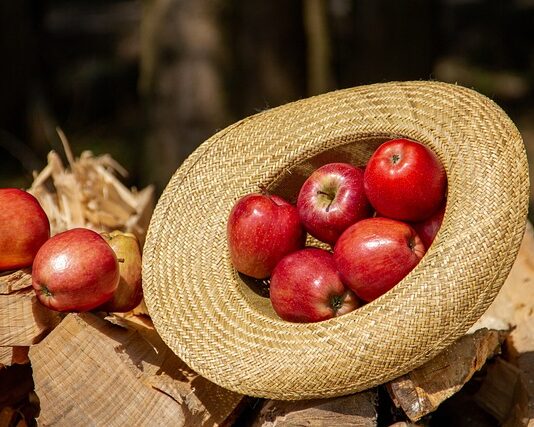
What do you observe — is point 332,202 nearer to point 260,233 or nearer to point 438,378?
point 260,233

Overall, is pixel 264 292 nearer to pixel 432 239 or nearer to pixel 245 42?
pixel 432 239

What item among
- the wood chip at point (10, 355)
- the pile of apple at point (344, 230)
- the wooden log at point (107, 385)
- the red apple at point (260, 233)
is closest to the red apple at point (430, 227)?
the pile of apple at point (344, 230)

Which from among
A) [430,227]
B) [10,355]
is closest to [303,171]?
[430,227]

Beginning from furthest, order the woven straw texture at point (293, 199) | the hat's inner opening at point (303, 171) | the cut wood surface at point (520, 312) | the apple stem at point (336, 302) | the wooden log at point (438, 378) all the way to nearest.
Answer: the cut wood surface at point (520, 312), the hat's inner opening at point (303, 171), the apple stem at point (336, 302), the wooden log at point (438, 378), the woven straw texture at point (293, 199)

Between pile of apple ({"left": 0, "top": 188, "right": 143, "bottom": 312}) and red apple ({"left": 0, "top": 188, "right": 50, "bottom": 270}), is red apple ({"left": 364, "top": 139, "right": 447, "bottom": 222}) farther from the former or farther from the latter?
red apple ({"left": 0, "top": 188, "right": 50, "bottom": 270})

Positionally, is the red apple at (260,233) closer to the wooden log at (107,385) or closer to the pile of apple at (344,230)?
the pile of apple at (344,230)

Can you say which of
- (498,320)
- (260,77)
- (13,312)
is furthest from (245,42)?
(13,312)
